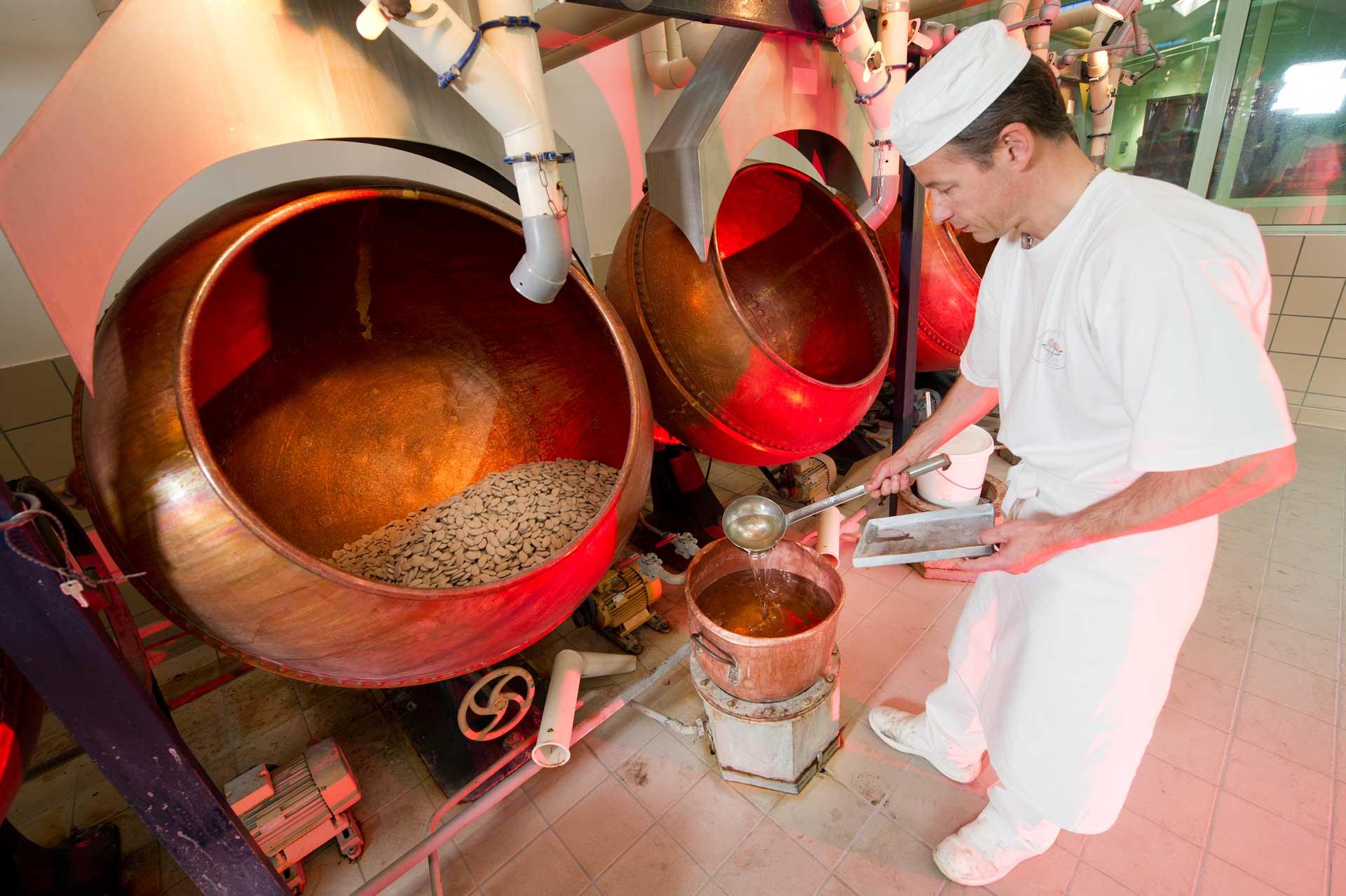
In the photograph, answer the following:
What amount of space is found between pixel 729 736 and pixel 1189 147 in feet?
16.1

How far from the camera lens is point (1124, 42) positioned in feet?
8.91

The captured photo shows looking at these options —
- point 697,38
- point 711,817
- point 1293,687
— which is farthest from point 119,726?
point 1293,687

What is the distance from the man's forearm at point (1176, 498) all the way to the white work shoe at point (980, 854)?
2.58ft

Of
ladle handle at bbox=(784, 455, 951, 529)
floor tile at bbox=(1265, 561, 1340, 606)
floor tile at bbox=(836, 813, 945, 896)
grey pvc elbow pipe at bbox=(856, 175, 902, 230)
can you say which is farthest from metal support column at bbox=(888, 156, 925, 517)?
floor tile at bbox=(1265, 561, 1340, 606)

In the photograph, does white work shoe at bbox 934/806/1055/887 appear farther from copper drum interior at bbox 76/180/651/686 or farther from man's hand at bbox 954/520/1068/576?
copper drum interior at bbox 76/180/651/686

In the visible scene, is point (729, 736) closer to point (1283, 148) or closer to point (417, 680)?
point (417, 680)

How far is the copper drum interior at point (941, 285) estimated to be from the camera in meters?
2.50

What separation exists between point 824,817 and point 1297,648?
175 cm

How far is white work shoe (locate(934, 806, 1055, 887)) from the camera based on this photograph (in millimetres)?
1324

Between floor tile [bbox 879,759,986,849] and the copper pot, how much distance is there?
44cm

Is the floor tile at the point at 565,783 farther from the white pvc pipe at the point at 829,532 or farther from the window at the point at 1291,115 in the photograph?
the window at the point at 1291,115

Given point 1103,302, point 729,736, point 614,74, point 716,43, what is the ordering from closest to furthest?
point 1103,302, point 729,736, point 716,43, point 614,74

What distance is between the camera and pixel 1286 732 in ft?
5.43

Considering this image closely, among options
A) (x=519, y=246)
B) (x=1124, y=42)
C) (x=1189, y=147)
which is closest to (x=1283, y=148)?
(x=1189, y=147)
